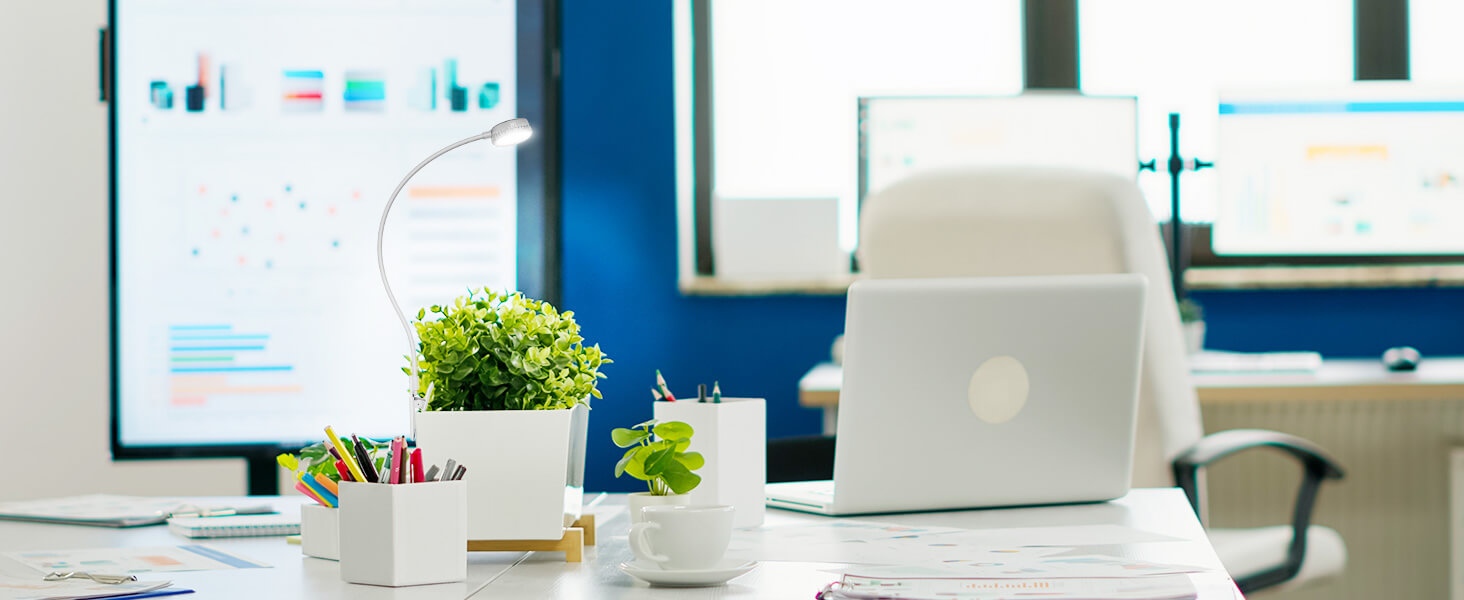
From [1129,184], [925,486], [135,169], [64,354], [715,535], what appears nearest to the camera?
[715,535]

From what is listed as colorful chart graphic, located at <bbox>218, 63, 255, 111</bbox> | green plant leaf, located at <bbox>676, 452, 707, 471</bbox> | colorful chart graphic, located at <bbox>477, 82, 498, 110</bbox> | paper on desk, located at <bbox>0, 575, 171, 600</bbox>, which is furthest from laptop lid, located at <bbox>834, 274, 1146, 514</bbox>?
colorful chart graphic, located at <bbox>218, 63, 255, 111</bbox>

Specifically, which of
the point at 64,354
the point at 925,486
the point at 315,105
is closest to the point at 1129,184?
the point at 925,486

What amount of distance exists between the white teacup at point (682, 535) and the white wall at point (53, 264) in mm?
2144

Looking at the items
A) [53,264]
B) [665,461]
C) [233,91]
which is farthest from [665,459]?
[53,264]

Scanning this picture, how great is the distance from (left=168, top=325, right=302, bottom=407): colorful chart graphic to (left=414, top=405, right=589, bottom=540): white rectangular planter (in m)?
0.75

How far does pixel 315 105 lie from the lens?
1.50 m

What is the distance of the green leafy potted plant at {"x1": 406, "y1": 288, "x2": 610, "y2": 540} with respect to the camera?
0.83 meters

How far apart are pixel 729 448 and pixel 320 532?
0.31 meters

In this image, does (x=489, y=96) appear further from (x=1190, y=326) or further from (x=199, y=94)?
(x=1190, y=326)

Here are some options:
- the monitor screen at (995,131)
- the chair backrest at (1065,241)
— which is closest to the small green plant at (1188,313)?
the monitor screen at (995,131)

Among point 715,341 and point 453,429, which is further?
point 715,341

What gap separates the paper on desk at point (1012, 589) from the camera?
70 centimetres

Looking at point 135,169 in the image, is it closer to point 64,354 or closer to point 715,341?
point 64,354

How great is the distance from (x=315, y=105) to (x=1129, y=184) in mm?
1048
